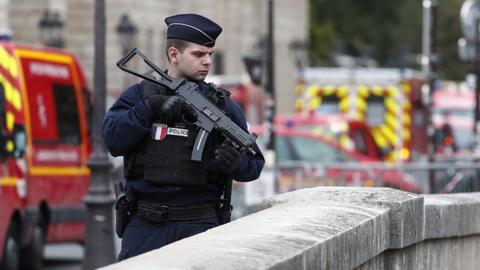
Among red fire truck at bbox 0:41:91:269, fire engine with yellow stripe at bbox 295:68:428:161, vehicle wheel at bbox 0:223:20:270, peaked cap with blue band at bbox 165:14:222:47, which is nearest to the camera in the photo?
peaked cap with blue band at bbox 165:14:222:47

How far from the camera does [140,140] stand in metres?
7.34

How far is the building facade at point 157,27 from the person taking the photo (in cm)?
4234

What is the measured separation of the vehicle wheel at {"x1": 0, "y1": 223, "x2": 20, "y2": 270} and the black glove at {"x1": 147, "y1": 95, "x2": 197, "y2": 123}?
1020cm

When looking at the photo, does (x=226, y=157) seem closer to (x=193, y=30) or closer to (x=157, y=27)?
(x=193, y=30)

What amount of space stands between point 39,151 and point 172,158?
11.7 metres

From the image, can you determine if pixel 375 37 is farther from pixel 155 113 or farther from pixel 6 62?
pixel 155 113

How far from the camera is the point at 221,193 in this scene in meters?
7.53

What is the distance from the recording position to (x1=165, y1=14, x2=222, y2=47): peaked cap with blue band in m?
7.41

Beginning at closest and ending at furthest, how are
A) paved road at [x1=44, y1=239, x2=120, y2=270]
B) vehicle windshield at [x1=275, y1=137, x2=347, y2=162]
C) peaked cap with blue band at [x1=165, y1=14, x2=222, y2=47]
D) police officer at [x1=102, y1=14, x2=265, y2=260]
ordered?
1. police officer at [x1=102, y1=14, x2=265, y2=260]
2. peaked cap with blue band at [x1=165, y1=14, x2=222, y2=47]
3. paved road at [x1=44, y1=239, x2=120, y2=270]
4. vehicle windshield at [x1=275, y1=137, x2=347, y2=162]

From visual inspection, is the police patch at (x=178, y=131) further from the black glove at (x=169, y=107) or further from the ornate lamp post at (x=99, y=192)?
the ornate lamp post at (x=99, y=192)

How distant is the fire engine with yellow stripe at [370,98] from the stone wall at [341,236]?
24.5m

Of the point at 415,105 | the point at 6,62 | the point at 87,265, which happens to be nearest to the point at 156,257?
the point at 87,265

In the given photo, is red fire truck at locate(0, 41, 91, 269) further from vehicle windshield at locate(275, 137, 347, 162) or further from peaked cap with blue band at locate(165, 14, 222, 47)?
peaked cap with blue band at locate(165, 14, 222, 47)

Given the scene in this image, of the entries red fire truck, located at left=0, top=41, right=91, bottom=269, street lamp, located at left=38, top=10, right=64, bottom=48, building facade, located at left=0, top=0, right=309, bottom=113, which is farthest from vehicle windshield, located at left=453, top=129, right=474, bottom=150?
red fire truck, located at left=0, top=41, right=91, bottom=269
